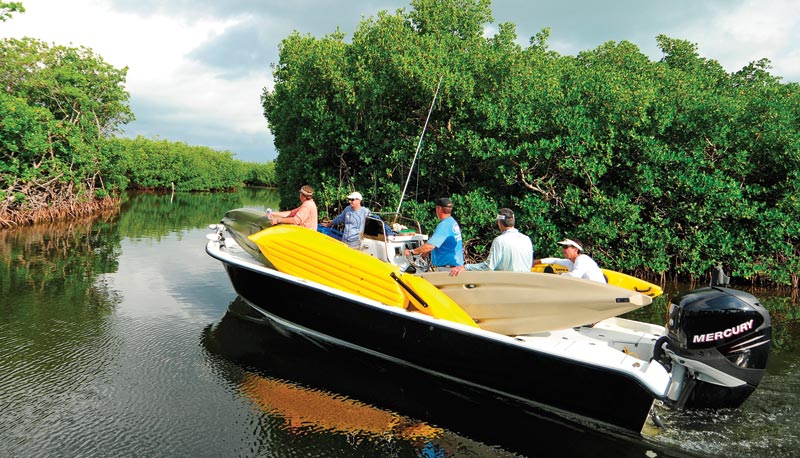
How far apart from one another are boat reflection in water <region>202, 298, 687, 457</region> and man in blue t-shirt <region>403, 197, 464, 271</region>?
1.34 m

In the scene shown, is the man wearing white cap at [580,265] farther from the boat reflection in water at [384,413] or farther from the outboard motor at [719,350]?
the boat reflection in water at [384,413]

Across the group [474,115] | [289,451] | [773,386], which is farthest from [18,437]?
[474,115]

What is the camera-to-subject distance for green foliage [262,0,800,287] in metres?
11.0

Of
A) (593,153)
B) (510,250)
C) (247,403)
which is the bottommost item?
(247,403)

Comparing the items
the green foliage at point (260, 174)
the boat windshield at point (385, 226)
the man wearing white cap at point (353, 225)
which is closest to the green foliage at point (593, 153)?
the boat windshield at point (385, 226)

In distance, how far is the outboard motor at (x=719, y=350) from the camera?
13.5 ft

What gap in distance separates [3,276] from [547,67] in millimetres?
13347

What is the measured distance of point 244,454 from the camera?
3848 mm

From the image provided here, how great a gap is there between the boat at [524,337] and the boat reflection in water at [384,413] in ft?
0.65

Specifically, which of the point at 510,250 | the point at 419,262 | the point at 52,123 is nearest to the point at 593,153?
the point at 419,262

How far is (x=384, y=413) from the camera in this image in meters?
4.64

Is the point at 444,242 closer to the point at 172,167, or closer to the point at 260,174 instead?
the point at 172,167

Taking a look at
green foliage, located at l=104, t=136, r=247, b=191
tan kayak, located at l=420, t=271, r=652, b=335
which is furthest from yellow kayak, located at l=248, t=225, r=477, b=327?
green foliage, located at l=104, t=136, r=247, b=191

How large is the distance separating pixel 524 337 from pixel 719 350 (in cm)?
172
